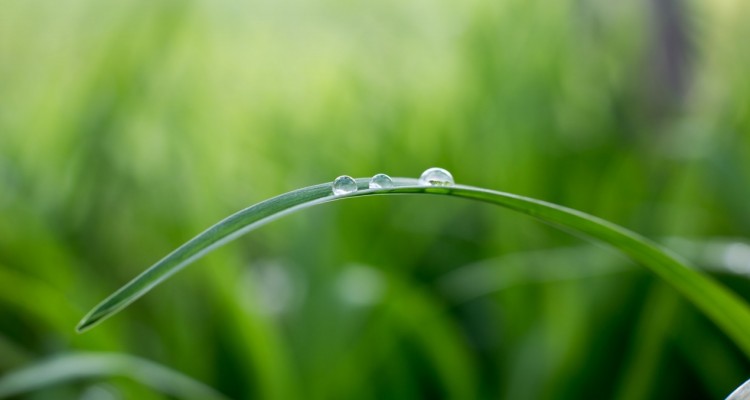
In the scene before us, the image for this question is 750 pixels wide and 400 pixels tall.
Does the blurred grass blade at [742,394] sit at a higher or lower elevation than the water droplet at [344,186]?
lower

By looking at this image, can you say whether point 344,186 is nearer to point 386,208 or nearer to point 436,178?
point 436,178

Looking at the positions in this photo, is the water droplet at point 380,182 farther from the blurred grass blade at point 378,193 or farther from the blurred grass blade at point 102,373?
the blurred grass blade at point 102,373

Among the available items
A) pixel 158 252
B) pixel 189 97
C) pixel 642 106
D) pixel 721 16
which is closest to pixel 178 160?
pixel 158 252

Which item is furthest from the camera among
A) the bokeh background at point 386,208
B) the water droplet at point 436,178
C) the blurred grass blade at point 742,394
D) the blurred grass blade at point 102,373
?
the bokeh background at point 386,208

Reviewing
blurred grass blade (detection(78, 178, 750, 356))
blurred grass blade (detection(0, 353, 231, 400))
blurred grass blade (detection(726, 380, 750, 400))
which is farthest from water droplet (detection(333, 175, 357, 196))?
blurred grass blade (detection(0, 353, 231, 400))

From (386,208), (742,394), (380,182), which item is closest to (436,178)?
(380,182)

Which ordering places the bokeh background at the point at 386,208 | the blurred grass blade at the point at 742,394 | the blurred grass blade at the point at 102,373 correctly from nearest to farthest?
the blurred grass blade at the point at 742,394, the blurred grass blade at the point at 102,373, the bokeh background at the point at 386,208

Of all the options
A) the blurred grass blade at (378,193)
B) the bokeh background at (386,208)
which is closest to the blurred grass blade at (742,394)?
the blurred grass blade at (378,193)
